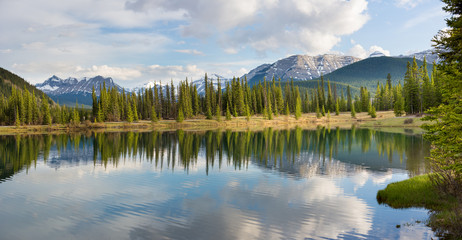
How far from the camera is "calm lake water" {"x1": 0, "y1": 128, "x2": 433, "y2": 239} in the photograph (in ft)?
53.7

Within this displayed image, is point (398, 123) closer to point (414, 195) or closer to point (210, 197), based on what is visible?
point (414, 195)

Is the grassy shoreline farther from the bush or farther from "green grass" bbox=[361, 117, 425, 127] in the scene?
the bush

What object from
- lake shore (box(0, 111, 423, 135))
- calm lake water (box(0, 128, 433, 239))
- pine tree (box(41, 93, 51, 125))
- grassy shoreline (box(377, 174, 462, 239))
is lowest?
calm lake water (box(0, 128, 433, 239))

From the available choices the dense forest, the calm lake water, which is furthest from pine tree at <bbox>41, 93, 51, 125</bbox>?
the calm lake water

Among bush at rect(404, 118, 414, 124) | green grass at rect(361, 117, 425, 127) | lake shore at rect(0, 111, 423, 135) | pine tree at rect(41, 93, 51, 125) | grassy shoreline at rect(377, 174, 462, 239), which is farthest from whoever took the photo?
pine tree at rect(41, 93, 51, 125)

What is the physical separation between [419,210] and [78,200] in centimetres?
2363

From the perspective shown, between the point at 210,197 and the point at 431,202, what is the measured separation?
47.2 ft

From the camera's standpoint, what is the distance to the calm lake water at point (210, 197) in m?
16.4

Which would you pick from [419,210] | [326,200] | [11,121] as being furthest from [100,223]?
[11,121]

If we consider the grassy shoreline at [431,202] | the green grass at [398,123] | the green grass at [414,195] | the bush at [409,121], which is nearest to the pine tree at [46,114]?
the green grass at [398,123]

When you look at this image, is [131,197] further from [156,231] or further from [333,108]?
[333,108]

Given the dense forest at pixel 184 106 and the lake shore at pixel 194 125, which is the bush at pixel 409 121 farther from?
the lake shore at pixel 194 125

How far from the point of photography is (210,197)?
2314 centimetres

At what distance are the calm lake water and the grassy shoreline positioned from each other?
2.31ft
